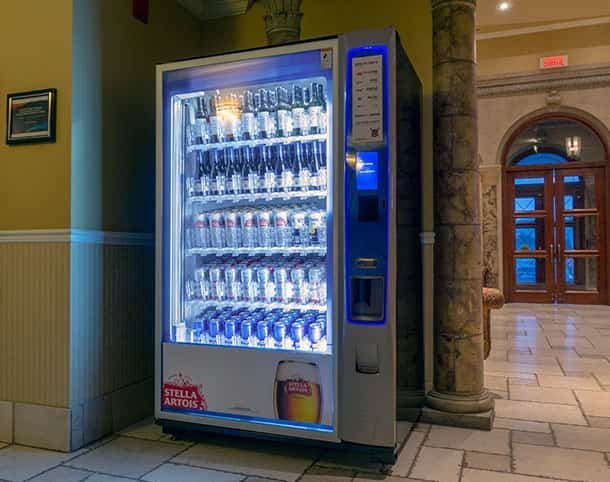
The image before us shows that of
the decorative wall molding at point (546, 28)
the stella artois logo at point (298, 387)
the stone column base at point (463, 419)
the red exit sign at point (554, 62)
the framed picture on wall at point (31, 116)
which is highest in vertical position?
the decorative wall molding at point (546, 28)

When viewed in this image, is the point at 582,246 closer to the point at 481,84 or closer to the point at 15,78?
the point at 481,84

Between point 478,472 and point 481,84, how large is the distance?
768 cm

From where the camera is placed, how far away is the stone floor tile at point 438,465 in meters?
2.21

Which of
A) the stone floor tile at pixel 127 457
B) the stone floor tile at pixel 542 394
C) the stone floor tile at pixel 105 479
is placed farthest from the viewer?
the stone floor tile at pixel 542 394

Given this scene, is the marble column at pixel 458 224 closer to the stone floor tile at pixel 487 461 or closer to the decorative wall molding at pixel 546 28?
the stone floor tile at pixel 487 461

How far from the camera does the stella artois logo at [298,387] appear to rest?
2.31 meters

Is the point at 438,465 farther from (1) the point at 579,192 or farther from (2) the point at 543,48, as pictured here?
(1) the point at 579,192

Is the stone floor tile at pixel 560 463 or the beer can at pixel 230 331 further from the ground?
the beer can at pixel 230 331

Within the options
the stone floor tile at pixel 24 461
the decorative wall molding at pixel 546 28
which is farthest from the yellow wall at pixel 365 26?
the decorative wall molding at pixel 546 28

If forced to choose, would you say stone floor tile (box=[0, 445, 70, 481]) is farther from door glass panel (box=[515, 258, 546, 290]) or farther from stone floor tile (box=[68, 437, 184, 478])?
door glass panel (box=[515, 258, 546, 290])

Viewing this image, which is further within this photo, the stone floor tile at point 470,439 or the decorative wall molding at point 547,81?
the decorative wall molding at point 547,81

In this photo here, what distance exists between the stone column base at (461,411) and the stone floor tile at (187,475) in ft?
3.92

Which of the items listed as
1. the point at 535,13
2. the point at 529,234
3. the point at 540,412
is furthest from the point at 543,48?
the point at 540,412

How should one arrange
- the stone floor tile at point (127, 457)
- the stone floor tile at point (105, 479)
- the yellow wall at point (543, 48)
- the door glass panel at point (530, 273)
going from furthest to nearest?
the door glass panel at point (530, 273) < the yellow wall at point (543, 48) < the stone floor tile at point (127, 457) < the stone floor tile at point (105, 479)
